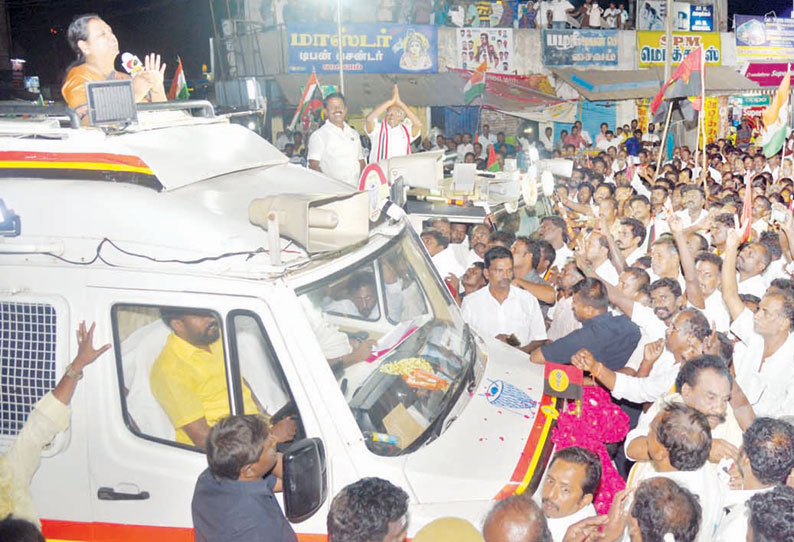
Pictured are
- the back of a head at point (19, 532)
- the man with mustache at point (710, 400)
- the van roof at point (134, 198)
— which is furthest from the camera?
the man with mustache at point (710, 400)

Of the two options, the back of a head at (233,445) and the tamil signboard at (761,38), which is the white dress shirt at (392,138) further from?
the tamil signboard at (761,38)

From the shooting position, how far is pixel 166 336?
10.9 ft

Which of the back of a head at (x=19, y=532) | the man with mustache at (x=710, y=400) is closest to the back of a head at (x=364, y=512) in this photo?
the back of a head at (x=19, y=532)

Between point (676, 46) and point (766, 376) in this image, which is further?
point (676, 46)

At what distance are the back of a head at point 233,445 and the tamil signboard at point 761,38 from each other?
91.3 feet

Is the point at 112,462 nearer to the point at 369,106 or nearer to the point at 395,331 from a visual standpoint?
the point at 395,331

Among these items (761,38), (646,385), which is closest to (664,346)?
(646,385)

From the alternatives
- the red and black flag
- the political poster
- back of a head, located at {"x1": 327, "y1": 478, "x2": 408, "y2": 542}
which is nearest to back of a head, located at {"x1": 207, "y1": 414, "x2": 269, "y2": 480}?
back of a head, located at {"x1": 327, "y1": 478, "x2": 408, "y2": 542}

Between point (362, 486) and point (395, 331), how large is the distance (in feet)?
4.52

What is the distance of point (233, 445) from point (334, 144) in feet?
14.5

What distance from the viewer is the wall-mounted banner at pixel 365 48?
18.8 meters

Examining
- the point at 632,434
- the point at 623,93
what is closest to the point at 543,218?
the point at 632,434

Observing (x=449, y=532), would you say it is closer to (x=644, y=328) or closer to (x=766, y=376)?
(x=766, y=376)

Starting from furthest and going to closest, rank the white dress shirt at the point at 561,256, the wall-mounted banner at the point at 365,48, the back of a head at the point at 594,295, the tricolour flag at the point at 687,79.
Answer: the wall-mounted banner at the point at 365,48 < the tricolour flag at the point at 687,79 < the white dress shirt at the point at 561,256 < the back of a head at the point at 594,295
